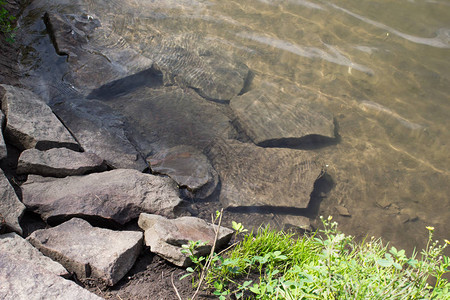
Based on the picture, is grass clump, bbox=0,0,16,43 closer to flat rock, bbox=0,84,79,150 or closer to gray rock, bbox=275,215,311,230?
flat rock, bbox=0,84,79,150

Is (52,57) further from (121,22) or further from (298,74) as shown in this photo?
(298,74)

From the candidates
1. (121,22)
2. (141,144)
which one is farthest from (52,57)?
(141,144)

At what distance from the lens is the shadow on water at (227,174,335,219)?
3.75 meters

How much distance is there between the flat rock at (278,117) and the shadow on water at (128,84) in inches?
41.7

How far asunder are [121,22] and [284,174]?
355 cm

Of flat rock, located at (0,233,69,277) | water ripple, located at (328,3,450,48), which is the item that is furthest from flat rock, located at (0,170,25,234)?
water ripple, located at (328,3,450,48)

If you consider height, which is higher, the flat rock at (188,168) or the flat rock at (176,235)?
the flat rock at (176,235)

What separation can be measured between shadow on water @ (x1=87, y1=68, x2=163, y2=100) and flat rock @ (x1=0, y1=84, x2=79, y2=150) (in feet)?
2.97

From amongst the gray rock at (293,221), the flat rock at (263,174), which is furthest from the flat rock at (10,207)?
the gray rock at (293,221)

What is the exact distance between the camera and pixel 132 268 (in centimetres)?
249

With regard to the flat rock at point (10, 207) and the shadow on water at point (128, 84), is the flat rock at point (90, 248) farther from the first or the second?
the shadow on water at point (128, 84)

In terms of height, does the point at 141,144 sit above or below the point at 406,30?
below

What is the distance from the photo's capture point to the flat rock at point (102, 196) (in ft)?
9.08

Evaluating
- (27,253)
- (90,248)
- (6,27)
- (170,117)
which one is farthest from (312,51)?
(27,253)
